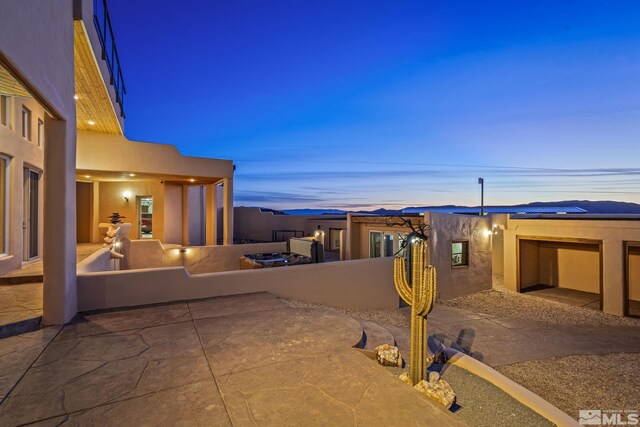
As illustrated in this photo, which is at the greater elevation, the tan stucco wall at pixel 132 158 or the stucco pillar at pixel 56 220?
the tan stucco wall at pixel 132 158

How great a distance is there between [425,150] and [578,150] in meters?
12.1

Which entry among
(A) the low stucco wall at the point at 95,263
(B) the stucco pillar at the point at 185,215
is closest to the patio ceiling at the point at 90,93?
(A) the low stucco wall at the point at 95,263

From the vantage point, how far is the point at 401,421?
224 cm

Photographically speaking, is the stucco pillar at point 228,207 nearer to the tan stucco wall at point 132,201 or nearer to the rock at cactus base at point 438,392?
the tan stucco wall at point 132,201

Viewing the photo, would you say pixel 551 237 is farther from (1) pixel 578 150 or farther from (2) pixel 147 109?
(2) pixel 147 109

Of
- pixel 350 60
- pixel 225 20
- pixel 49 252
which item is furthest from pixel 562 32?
pixel 49 252

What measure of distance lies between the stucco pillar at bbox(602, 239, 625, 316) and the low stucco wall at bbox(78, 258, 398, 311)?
7.17m

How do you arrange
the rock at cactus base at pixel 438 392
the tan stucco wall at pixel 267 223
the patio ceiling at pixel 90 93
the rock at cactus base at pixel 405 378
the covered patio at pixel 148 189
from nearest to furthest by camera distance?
the rock at cactus base at pixel 438 392 → the rock at cactus base at pixel 405 378 → the patio ceiling at pixel 90 93 → the covered patio at pixel 148 189 → the tan stucco wall at pixel 267 223

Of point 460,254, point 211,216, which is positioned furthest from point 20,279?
point 460,254

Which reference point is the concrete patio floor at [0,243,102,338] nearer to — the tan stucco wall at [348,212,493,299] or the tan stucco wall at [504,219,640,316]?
the tan stucco wall at [348,212,493,299]

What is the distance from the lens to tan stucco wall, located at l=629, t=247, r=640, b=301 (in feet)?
37.5

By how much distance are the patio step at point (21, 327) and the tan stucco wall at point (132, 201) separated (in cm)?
1130

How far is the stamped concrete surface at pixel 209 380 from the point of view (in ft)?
7.52

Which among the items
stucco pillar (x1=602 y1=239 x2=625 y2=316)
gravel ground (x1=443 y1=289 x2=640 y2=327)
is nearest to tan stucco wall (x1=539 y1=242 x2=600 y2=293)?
stucco pillar (x1=602 y1=239 x2=625 y2=316)
